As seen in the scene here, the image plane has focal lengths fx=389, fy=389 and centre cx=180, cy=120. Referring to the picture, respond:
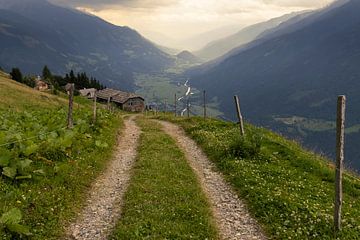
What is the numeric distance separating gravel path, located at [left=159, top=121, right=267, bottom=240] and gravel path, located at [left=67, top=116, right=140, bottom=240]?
442cm

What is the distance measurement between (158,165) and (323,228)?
11.5 m

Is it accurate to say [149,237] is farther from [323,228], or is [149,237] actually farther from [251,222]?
[323,228]

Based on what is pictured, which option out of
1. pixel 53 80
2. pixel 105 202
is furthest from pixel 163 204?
pixel 53 80

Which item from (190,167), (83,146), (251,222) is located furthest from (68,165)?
(251,222)

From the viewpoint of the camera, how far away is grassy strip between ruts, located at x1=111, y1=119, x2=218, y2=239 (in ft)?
49.2

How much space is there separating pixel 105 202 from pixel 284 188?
9081 millimetres

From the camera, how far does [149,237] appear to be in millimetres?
14508

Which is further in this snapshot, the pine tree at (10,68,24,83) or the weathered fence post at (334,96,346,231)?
the pine tree at (10,68,24,83)

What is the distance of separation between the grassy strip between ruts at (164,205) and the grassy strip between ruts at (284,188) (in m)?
2.40

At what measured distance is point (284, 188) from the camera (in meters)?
20.1

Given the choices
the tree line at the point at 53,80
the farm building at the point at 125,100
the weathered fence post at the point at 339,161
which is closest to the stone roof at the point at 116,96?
the farm building at the point at 125,100

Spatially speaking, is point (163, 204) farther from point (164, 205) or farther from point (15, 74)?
point (15, 74)

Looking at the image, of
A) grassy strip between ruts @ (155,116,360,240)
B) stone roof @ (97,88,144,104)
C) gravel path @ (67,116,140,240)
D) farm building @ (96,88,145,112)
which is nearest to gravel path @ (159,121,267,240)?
grassy strip between ruts @ (155,116,360,240)

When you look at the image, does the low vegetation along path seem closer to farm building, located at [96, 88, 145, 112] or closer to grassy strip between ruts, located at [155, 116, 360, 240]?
grassy strip between ruts, located at [155, 116, 360, 240]
